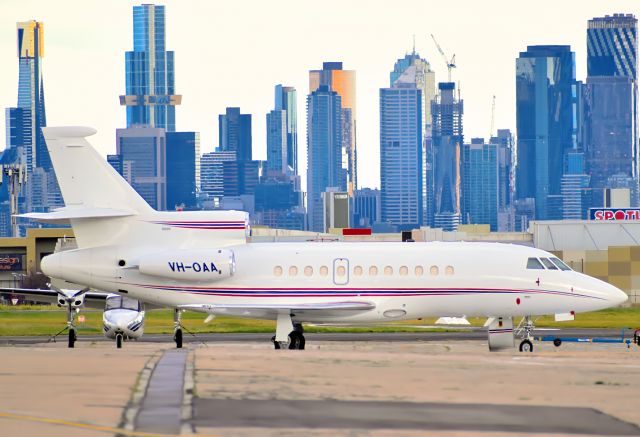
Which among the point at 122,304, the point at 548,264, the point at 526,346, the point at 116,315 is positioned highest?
the point at 548,264

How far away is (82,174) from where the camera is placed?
42406 mm

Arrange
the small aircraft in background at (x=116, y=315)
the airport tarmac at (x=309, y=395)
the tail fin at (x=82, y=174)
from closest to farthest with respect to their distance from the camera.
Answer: the airport tarmac at (x=309, y=395) → the tail fin at (x=82, y=174) → the small aircraft in background at (x=116, y=315)

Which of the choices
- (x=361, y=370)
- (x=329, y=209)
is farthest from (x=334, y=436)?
(x=329, y=209)

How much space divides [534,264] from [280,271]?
7.74m

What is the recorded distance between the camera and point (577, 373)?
86.7ft

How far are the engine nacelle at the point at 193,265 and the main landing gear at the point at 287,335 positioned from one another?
2.14 m

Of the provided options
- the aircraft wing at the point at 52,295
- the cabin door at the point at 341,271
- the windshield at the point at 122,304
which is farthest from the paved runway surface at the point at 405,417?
the aircraft wing at the point at 52,295

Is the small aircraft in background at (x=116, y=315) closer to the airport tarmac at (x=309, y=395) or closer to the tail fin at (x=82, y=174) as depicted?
the tail fin at (x=82, y=174)

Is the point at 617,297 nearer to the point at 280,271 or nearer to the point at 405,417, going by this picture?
the point at 280,271

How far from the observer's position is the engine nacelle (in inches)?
1650

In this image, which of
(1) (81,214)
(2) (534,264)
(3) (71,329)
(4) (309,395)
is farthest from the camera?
(3) (71,329)

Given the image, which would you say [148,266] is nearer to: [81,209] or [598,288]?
[81,209]

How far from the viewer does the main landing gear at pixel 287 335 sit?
41.5 metres

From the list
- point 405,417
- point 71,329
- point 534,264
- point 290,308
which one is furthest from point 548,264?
point 405,417
